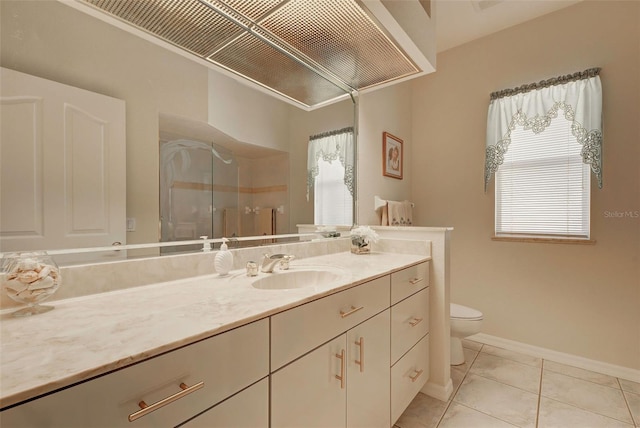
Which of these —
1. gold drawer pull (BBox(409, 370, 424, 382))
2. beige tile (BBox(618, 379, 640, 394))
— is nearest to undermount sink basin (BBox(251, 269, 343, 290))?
gold drawer pull (BBox(409, 370, 424, 382))

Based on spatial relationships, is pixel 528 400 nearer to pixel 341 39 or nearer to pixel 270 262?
pixel 270 262

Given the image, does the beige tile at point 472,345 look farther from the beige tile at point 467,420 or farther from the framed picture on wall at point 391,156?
the framed picture on wall at point 391,156

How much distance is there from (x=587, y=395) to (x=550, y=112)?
1959 millimetres

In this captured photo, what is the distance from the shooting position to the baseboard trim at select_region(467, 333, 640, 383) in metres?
1.90

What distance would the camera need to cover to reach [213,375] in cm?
63

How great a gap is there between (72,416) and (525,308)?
2805 mm

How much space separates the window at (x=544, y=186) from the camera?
2.07 m

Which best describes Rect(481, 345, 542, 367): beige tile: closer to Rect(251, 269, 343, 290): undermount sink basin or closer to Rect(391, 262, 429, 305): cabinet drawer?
Rect(391, 262, 429, 305): cabinet drawer

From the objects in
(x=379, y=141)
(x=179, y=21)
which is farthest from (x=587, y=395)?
(x=179, y=21)

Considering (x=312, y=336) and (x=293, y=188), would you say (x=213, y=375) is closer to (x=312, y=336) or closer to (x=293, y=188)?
(x=312, y=336)

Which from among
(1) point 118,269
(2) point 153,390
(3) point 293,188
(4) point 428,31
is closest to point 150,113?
(1) point 118,269

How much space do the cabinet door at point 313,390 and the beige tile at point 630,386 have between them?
2.08 m

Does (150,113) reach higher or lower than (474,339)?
higher

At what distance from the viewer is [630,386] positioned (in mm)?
1819
